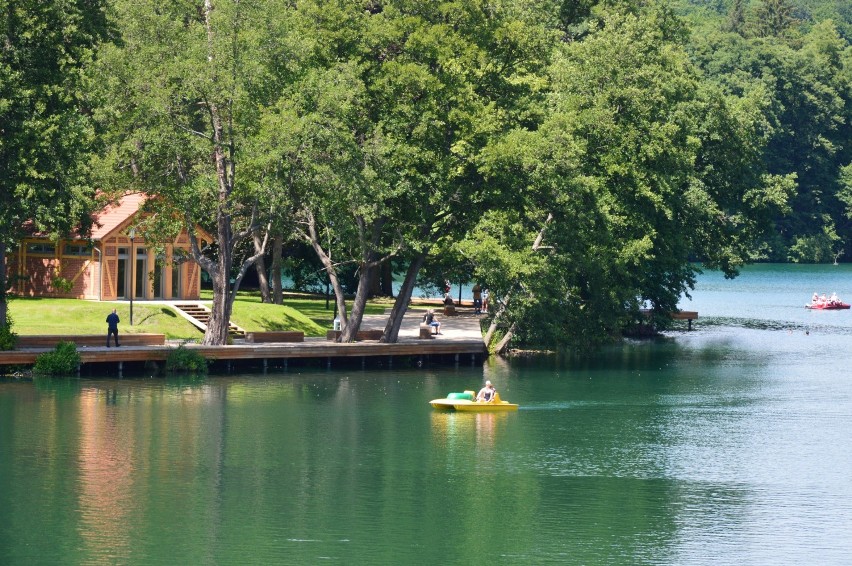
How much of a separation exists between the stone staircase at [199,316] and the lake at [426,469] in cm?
613

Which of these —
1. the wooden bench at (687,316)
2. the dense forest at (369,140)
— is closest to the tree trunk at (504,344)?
the dense forest at (369,140)

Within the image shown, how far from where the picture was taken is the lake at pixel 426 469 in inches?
1324

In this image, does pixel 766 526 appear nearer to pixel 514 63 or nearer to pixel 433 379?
pixel 433 379

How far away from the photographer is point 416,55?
209 feet

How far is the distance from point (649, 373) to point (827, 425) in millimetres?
15616

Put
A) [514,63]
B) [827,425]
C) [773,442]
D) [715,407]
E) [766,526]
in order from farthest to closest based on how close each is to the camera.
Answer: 1. [514,63]
2. [715,407]
3. [827,425]
4. [773,442]
5. [766,526]

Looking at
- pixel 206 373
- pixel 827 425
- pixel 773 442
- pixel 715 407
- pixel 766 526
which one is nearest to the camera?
pixel 766 526

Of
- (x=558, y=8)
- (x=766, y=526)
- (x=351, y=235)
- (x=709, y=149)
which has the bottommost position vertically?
(x=766, y=526)

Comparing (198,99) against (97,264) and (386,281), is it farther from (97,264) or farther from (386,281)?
(386,281)

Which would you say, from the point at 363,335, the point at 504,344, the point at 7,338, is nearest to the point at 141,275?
the point at 363,335

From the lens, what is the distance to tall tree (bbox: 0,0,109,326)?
55844mm

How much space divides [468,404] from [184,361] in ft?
44.9

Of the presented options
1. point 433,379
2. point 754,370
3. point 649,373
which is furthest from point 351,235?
point 754,370

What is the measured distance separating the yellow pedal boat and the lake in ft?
2.13
